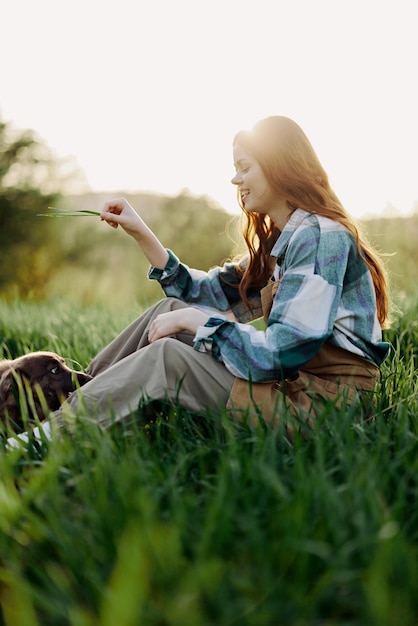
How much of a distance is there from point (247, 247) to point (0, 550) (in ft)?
5.61

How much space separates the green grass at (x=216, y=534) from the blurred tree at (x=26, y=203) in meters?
9.36

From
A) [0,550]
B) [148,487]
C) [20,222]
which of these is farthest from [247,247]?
[20,222]

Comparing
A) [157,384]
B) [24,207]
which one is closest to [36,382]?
[157,384]

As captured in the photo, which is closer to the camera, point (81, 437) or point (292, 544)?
point (292, 544)

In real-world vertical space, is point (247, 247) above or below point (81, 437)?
above

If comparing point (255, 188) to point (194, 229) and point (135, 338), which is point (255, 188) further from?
point (194, 229)

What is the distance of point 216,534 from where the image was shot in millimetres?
1378

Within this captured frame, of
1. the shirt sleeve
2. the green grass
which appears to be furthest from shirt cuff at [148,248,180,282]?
the green grass

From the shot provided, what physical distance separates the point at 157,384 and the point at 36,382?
0.56m

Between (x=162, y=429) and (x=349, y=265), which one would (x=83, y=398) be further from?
(x=349, y=265)

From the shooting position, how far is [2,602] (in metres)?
1.42

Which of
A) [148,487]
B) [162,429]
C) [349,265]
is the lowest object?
[162,429]

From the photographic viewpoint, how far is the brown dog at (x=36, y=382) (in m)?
2.46

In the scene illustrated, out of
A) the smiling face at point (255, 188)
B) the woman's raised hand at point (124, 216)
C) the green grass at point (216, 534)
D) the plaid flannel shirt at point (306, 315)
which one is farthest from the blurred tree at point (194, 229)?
the green grass at point (216, 534)
